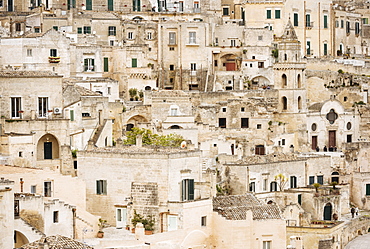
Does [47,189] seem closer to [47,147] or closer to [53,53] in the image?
[47,147]

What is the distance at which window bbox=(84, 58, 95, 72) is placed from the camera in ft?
243

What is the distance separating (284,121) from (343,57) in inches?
696

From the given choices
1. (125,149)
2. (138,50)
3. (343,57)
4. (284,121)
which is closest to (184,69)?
(138,50)

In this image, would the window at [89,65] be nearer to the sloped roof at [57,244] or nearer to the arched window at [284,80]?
the arched window at [284,80]

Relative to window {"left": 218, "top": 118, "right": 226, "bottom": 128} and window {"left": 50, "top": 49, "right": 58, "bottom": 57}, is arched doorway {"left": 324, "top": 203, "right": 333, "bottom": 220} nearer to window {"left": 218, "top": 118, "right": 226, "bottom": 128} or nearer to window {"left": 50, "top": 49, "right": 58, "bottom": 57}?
window {"left": 218, "top": 118, "right": 226, "bottom": 128}

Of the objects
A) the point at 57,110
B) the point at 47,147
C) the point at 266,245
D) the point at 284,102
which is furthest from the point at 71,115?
the point at 284,102

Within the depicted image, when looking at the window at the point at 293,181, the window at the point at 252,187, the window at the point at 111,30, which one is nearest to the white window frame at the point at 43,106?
the window at the point at 252,187

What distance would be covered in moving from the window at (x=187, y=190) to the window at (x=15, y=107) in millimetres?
11126

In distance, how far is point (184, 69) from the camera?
266ft

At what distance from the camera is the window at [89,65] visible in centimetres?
7406

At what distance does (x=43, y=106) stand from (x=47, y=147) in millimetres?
2119

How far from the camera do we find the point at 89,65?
74375 mm

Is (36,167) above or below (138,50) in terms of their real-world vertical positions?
below

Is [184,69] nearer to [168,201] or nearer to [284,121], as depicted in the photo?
[284,121]
